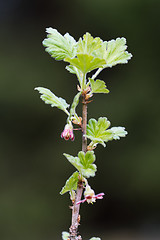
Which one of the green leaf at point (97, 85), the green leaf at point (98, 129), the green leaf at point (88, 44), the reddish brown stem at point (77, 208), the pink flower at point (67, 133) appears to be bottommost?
the reddish brown stem at point (77, 208)

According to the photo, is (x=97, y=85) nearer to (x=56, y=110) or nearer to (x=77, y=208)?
(x=77, y=208)

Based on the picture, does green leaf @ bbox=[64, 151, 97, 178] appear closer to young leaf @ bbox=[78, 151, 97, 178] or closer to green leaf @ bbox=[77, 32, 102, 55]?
young leaf @ bbox=[78, 151, 97, 178]

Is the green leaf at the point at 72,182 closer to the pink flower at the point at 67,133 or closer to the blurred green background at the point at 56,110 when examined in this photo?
the pink flower at the point at 67,133

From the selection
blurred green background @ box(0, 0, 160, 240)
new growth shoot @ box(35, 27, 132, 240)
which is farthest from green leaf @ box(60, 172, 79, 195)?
blurred green background @ box(0, 0, 160, 240)

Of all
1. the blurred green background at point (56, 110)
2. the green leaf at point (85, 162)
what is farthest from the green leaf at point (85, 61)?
the blurred green background at point (56, 110)
